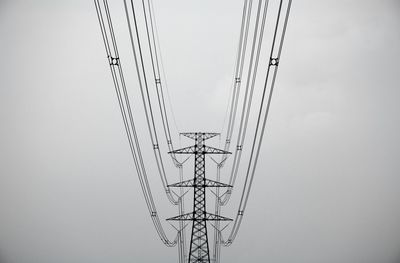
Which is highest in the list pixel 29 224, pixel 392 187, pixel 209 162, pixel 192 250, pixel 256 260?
pixel 209 162

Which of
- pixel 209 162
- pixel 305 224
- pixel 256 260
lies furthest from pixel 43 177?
pixel 305 224

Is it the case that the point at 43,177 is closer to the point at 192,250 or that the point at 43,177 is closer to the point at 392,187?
the point at 192,250

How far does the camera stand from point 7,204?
50625mm

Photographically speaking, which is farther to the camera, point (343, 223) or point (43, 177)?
point (343, 223)

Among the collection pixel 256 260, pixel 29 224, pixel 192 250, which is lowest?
pixel 192 250

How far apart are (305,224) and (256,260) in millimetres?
11147

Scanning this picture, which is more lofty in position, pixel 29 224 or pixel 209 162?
pixel 209 162

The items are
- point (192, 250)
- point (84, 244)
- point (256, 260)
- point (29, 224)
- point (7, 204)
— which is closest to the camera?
point (192, 250)

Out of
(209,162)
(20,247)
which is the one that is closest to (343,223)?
(209,162)

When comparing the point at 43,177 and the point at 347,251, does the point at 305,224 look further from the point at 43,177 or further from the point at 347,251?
the point at 43,177

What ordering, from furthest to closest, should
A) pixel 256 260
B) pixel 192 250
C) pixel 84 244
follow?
pixel 256 260, pixel 84 244, pixel 192 250

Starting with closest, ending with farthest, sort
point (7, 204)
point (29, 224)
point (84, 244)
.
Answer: point (7, 204)
point (29, 224)
point (84, 244)

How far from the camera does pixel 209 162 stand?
5303 centimetres

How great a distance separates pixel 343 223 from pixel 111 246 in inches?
1610
